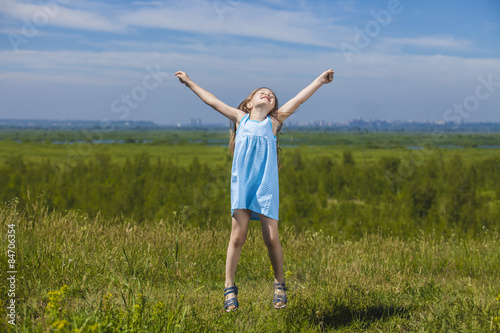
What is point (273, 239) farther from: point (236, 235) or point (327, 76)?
point (327, 76)

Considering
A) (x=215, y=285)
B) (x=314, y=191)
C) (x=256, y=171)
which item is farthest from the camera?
(x=314, y=191)

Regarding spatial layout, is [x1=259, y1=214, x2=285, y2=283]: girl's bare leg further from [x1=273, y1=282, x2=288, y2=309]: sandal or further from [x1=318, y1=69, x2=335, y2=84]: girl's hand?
[x1=318, y1=69, x2=335, y2=84]: girl's hand

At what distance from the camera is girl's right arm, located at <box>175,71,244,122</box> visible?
147 inches

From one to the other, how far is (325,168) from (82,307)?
94.5m

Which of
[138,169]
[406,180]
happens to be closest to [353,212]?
[406,180]

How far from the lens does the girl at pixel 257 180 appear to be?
3.35 metres

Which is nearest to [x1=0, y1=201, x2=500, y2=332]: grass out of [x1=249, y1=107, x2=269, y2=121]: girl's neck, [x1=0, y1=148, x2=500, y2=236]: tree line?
[x1=249, y1=107, x2=269, y2=121]: girl's neck

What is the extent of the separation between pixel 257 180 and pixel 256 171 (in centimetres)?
7

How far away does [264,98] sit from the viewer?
3.55 meters

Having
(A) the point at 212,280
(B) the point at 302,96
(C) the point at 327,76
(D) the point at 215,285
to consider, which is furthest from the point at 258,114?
(A) the point at 212,280

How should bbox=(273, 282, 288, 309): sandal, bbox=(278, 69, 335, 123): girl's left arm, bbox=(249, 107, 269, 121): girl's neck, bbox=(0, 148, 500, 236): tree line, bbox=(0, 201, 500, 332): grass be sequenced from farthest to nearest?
bbox=(0, 148, 500, 236): tree line → bbox=(278, 69, 335, 123): girl's left arm → bbox=(249, 107, 269, 121): girl's neck → bbox=(273, 282, 288, 309): sandal → bbox=(0, 201, 500, 332): grass

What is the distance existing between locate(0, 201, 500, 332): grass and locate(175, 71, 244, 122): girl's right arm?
60.1 inches

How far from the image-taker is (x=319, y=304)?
3.75 metres

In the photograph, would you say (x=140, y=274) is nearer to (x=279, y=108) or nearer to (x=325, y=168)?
(x=279, y=108)
